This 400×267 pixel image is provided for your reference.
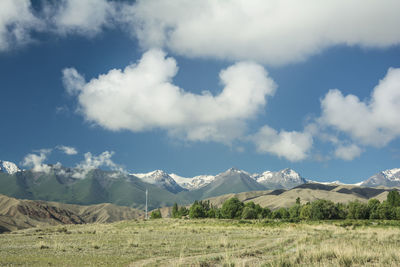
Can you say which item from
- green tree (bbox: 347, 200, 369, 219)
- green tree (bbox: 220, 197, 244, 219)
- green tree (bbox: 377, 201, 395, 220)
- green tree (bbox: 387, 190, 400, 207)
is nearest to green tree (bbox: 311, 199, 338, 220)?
green tree (bbox: 347, 200, 369, 219)

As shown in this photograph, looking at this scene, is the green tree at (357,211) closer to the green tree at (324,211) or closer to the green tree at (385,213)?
the green tree at (385,213)

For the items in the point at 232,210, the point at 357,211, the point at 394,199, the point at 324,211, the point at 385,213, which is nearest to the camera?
the point at 324,211

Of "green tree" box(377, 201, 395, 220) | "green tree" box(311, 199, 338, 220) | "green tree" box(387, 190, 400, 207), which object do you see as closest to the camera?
"green tree" box(311, 199, 338, 220)

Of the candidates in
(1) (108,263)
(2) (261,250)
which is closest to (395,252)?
(2) (261,250)

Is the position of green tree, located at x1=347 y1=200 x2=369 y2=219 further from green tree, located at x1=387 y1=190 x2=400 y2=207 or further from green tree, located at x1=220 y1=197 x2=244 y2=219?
green tree, located at x1=220 y1=197 x2=244 y2=219

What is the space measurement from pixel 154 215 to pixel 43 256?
163 metres

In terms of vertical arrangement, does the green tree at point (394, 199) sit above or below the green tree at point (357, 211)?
above

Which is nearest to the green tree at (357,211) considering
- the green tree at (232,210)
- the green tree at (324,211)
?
the green tree at (324,211)

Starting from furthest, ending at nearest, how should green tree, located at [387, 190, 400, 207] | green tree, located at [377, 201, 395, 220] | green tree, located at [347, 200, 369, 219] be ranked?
green tree, located at [387, 190, 400, 207] → green tree, located at [347, 200, 369, 219] → green tree, located at [377, 201, 395, 220]

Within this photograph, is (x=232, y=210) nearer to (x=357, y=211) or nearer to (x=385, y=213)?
(x=357, y=211)

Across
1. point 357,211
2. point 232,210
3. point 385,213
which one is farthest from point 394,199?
point 232,210

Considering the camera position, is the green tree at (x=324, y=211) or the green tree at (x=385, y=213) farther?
the green tree at (x=385, y=213)

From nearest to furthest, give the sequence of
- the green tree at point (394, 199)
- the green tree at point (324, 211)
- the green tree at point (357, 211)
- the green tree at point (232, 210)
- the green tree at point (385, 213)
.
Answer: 1. the green tree at point (324, 211)
2. the green tree at point (385, 213)
3. the green tree at point (357, 211)
4. the green tree at point (394, 199)
5. the green tree at point (232, 210)

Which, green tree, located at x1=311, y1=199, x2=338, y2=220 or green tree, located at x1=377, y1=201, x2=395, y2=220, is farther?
green tree, located at x1=377, y1=201, x2=395, y2=220
